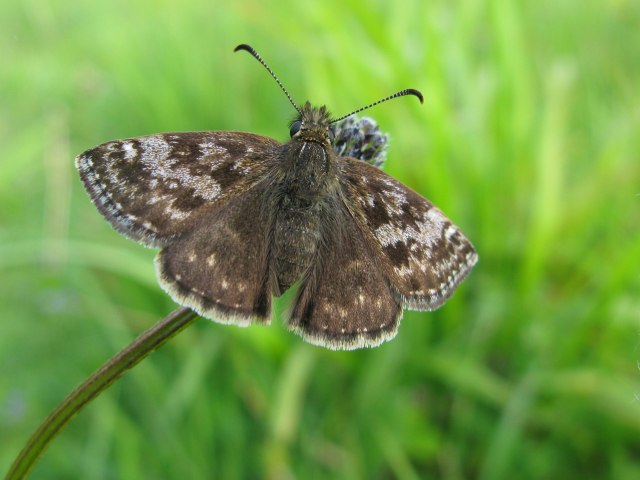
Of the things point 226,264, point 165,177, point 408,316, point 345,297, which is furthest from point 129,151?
point 408,316

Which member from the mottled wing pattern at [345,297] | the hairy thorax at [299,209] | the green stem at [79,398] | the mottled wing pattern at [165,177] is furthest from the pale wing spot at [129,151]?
the green stem at [79,398]

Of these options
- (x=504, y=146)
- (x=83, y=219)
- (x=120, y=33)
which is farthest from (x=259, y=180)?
(x=120, y=33)

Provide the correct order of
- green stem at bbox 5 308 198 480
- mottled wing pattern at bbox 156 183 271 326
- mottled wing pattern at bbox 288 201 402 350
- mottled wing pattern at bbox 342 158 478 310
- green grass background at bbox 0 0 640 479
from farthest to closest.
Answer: green grass background at bbox 0 0 640 479 → mottled wing pattern at bbox 342 158 478 310 → mottled wing pattern at bbox 288 201 402 350 → mottled wing pattern at bbox 156 183 271 326 → green stem at bbox 5 308 198 480

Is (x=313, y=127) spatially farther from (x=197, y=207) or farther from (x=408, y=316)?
(x=408, y=316)

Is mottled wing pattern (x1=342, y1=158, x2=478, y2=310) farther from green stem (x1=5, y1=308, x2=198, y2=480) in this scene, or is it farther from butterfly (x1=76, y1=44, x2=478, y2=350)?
green stem (x1=5, y1=308, x2=198, y2=480)

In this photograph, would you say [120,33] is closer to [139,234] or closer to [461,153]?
[461,153]

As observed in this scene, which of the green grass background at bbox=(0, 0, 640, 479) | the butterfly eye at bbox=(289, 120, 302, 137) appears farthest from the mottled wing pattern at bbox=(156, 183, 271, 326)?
the green grass background at bbox=(0, 0, 640, 479)
